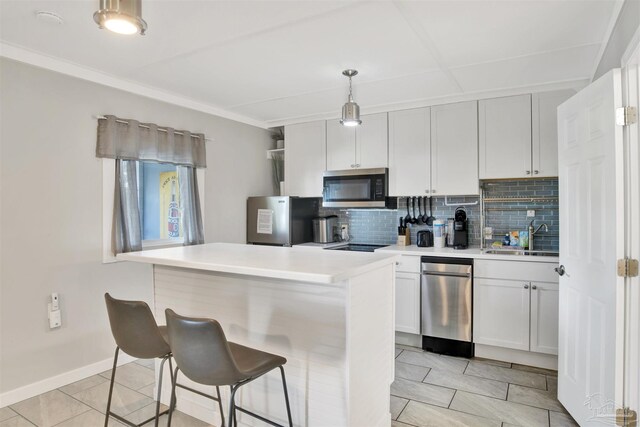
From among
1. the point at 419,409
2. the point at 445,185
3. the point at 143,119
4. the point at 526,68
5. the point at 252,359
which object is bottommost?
the point at 419,409

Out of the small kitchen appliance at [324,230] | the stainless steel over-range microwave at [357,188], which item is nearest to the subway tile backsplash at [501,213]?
the stainless steel over-range microwave at [357,188]

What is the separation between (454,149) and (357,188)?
1.07 meters

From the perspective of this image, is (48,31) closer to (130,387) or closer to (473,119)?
(130,387)

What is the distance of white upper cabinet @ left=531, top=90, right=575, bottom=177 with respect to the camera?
3.39m

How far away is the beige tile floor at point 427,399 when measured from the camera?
245cm

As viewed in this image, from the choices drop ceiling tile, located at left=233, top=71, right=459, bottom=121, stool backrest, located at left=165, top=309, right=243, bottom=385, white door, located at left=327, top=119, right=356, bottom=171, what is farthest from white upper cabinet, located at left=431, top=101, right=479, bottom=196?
stool backrest, located at left=165, top=309, right=243, bottom=385

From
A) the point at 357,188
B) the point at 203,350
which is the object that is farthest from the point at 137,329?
the point at 357,188

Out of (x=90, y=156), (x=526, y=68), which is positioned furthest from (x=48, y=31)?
(x=526, y=68)

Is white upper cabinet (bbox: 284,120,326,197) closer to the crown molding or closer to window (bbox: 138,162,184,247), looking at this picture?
the crown molding

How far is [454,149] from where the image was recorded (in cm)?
379

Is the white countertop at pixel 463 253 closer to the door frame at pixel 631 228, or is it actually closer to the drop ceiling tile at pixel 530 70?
the door frame at pixel 631 228

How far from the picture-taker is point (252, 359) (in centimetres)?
186

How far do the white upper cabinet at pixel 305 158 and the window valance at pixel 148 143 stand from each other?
3.62 feet

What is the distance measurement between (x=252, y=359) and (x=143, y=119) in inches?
104
